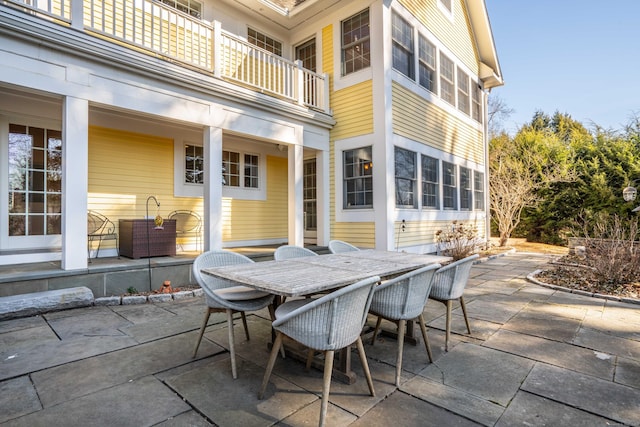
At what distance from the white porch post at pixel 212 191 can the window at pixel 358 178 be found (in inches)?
122

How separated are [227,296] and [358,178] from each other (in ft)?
16.9

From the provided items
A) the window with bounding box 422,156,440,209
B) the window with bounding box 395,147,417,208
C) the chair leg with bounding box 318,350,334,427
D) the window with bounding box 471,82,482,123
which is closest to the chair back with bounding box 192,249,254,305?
the chair leg with bounding box 318,350,334,427

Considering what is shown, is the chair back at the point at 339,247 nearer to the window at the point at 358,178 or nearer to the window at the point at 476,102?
the window at the point at 358,178

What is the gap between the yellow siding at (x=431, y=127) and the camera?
7.67m

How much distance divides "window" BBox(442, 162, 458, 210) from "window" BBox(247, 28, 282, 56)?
5571 mm

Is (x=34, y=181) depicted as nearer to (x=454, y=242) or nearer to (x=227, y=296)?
(x=227, y=296)

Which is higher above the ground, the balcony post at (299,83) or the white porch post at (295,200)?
the balcony post at (299,83)

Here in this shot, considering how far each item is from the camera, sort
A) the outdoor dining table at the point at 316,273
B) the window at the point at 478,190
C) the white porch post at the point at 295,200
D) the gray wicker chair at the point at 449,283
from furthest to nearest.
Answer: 1. the window at the point at 478,190
2. the white porch post at the point at 295,200
3. the gray wicker chair at the point at 449,283
4. the outdoor dining table at the point at 316,273

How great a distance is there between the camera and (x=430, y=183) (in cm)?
883

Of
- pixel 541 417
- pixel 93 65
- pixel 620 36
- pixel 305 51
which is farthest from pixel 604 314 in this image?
pixel 620 36

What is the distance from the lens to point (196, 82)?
5.50 meters

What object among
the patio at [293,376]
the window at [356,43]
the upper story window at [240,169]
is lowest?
the patio at [293,376]

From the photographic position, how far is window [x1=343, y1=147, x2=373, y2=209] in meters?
7.42

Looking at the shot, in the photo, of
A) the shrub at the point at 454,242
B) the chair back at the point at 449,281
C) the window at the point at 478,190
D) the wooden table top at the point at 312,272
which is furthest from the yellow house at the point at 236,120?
the chair back at the point at 449,281
